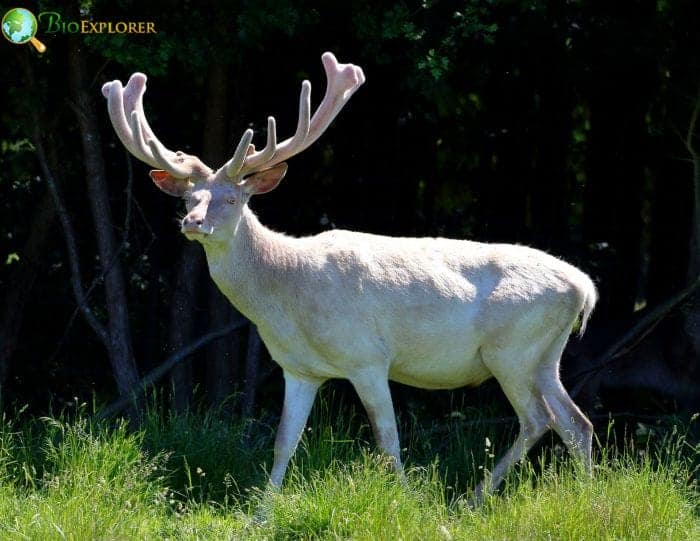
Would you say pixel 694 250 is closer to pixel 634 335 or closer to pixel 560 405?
pixel 634 335

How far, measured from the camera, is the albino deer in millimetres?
6270

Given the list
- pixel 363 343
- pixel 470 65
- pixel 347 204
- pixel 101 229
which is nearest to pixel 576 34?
pixel 470 65

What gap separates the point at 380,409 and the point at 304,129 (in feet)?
5.10

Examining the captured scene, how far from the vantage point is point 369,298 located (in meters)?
6.41

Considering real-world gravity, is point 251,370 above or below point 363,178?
below

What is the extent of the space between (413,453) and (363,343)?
1.63 m

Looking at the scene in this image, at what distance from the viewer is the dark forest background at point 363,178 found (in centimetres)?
778

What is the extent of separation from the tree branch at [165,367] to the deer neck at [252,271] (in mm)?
1892

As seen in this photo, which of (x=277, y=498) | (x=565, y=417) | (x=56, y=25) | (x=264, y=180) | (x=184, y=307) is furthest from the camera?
(x=184, y=307)

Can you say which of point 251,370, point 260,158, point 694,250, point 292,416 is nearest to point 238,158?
point 260,158

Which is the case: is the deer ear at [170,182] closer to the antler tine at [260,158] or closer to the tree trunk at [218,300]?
the antler tine at [260,158]

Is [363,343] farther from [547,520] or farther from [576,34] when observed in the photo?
[576,34]

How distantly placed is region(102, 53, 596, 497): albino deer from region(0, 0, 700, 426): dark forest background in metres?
1.37

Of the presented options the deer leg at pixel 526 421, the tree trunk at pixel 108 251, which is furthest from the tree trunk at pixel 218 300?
the deer leg at pixel 526 421
